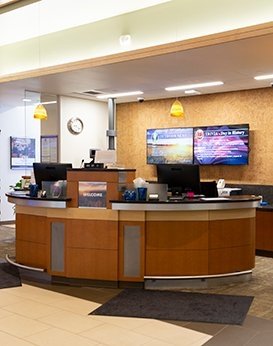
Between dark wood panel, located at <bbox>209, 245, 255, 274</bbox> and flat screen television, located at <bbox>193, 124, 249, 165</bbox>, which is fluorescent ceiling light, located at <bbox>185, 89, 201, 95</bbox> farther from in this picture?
dark wood panel, located at <bbox>209, 245, 255, 274</bbox>

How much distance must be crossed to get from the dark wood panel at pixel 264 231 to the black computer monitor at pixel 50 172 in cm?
328

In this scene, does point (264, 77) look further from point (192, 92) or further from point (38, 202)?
point (38, 202)

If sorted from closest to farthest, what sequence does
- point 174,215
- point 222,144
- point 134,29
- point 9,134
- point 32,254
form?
point 174,215 < point 32,254 < point 134,29 < point 222,144 < point 9,134

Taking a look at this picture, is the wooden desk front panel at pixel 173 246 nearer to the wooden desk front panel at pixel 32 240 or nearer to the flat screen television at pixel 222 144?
the wooden desk front panel at pixel 32 240

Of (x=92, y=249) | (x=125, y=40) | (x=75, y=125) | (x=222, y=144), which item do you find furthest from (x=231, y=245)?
(x=75, y=125)

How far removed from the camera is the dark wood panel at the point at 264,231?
7203mm

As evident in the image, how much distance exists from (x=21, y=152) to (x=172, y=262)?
6807 millimetres

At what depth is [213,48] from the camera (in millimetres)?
5379

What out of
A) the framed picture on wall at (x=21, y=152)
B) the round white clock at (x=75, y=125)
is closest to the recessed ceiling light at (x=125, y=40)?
the round white clock at (x=75, y=125)

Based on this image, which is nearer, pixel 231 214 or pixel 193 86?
pixel 231 214

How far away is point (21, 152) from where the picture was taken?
11.1 m

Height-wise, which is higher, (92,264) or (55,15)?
(55,15)

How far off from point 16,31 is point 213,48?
3982 mm

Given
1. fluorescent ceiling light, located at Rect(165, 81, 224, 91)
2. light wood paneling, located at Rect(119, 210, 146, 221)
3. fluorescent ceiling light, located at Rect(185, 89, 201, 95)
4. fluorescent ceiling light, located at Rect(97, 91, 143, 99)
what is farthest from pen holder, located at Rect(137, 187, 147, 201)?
fluorescent ceiling light, located at Rect(97, 91, 143, 99)
